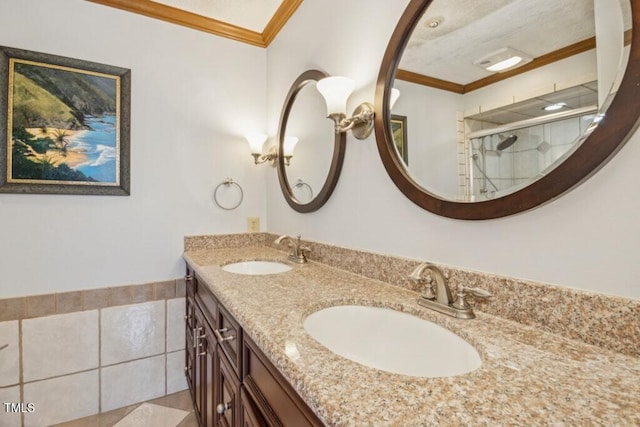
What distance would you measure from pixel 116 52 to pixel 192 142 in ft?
2.02

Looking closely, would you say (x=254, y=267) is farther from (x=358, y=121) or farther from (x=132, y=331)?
(x=358, y=121)

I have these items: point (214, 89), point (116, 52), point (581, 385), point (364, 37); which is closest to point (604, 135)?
point (581, 385)

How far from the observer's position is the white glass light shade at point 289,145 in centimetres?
177

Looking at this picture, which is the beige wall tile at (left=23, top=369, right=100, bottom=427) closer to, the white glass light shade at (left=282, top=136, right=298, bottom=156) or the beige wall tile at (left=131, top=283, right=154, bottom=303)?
the beige wall tile at (left=131, top=283, right=154, bottom=303)

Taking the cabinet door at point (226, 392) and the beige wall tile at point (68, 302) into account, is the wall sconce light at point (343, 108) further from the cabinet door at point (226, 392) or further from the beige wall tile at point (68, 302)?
the beige wall tile at point (68, 302)

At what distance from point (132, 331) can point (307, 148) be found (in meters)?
1.45

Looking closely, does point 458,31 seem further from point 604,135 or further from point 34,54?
point 34,54

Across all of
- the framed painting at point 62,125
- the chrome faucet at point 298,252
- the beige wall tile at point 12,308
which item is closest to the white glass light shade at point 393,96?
the chrome faucet at point 298,252

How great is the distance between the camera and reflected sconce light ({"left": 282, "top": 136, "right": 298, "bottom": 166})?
1777 mm

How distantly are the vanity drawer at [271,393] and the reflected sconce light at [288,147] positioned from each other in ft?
3.95

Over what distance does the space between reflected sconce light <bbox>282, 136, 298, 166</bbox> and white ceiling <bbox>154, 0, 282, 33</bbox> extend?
0.80m

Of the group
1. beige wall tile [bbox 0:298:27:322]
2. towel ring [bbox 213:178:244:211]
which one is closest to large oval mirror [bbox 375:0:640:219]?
towel ring [bbox 213:178:244:211]

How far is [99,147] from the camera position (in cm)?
165

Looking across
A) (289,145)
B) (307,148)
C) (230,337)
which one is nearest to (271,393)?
(230,337)
